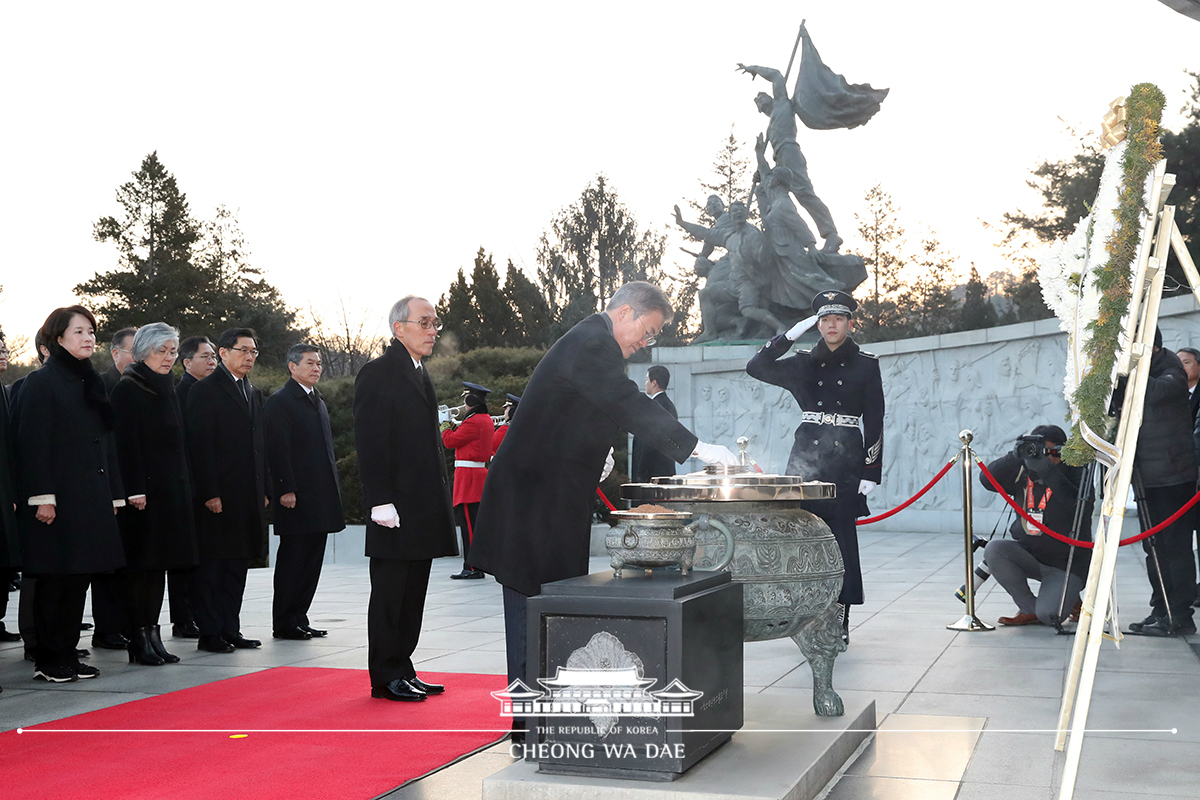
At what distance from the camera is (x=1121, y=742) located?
3910mm

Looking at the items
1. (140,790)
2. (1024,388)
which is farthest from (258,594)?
(1024,388)

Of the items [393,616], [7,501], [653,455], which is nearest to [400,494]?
[393,616]

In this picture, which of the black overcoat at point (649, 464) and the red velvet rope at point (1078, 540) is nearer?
the red velvet rope at point (1078, 540)

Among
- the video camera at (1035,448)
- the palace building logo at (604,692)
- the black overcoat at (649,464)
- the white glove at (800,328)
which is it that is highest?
the white glove at (800,328)

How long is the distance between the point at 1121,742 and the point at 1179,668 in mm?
1722

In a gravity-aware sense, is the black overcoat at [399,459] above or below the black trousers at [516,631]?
above

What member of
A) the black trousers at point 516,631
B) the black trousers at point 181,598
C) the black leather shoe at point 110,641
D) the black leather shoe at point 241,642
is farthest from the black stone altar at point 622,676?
the black trousers at point 181,598

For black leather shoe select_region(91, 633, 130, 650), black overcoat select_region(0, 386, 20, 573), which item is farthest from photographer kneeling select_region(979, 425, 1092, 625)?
black overcoat select_region(0, 386, 20, 573)

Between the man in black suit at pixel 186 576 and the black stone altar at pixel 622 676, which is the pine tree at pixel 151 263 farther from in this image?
→ the black stone altar at pixel 622 676

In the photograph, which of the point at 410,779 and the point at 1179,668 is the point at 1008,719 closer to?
the point at 1179,668

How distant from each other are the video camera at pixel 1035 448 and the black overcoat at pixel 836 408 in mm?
1019

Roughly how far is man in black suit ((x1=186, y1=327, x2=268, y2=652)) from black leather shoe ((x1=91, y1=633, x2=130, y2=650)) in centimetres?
53

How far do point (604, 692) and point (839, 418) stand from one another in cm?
344

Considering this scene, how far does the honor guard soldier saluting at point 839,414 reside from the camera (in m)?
6.10
